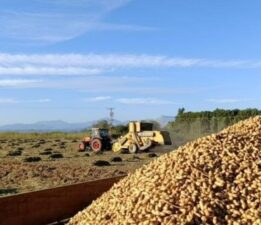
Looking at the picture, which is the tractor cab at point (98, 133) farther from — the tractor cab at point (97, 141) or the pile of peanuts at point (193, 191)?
the pile of peanuts at point (193, 191)

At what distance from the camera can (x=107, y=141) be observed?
27172mm

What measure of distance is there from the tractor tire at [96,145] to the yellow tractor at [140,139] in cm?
63

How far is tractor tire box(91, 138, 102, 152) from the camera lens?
2641cm

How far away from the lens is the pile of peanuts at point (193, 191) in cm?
435

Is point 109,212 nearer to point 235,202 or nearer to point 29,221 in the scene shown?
point 29,221

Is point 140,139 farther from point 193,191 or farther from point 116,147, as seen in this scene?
point 193,191

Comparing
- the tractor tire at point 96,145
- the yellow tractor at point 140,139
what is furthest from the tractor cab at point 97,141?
the yellow tractor at point 140,139

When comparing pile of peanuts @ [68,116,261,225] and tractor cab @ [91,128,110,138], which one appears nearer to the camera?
pile of peanuts @ [68,116,261,225]

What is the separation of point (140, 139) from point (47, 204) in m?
20.7

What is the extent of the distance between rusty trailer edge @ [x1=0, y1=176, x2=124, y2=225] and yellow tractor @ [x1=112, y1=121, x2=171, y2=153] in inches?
766

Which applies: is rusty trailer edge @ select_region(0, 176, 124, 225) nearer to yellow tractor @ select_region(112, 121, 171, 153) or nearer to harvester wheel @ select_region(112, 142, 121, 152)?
yellow tractor @ select_region(112, 121, 171, 153)

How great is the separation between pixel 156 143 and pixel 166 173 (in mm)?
20680

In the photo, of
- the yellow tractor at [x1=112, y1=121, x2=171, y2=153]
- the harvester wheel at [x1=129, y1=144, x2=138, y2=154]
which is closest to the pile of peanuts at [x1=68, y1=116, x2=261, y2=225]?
the yellow tractor at [x1=112, y1=121, x2=171, y2=153]

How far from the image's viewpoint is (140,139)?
25812mm
